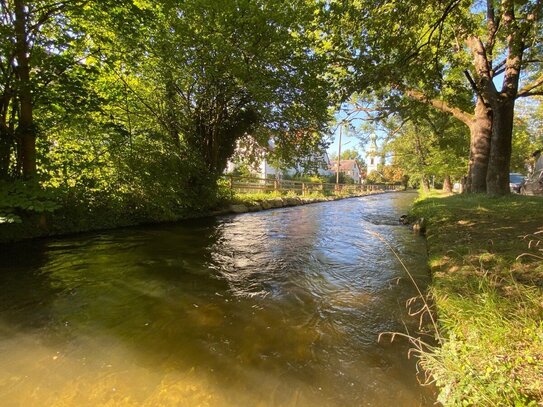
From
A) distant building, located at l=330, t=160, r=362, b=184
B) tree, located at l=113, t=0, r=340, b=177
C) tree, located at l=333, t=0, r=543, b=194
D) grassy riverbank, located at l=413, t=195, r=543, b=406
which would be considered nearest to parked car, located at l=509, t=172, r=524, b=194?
tree, located at l=333, t=0, r=543, b=194

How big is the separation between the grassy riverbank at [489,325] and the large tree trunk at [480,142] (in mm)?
8871

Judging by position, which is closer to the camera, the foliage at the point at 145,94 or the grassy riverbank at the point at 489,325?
the grassy riverbank at the point at 489,325

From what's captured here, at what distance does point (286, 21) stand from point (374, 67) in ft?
17.2

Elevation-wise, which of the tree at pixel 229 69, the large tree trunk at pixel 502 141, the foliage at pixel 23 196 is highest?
the tree at pixel 229 69

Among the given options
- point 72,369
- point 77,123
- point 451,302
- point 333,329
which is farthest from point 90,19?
point 451,302

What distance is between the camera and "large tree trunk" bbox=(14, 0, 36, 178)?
20.2 ft

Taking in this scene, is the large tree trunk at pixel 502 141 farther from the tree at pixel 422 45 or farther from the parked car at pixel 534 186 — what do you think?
the parked car at pixel 534 186

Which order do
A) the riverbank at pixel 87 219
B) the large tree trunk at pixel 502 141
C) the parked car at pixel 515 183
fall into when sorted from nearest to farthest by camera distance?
1. the riverbank at pixel 87 219
2. the large tree trunk at pixel 502 141
3. the parked car at pixel 515 183

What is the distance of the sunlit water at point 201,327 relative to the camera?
247cm

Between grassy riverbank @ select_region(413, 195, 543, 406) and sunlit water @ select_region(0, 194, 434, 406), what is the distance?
461mm

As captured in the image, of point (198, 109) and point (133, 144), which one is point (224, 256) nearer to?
point (133, 144)

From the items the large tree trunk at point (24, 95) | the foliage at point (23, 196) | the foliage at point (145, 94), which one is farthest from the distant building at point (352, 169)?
the foliage at point (23, 196)

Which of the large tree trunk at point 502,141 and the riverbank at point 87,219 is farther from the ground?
the large tree trunk at point 502,141

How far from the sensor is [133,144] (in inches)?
373
